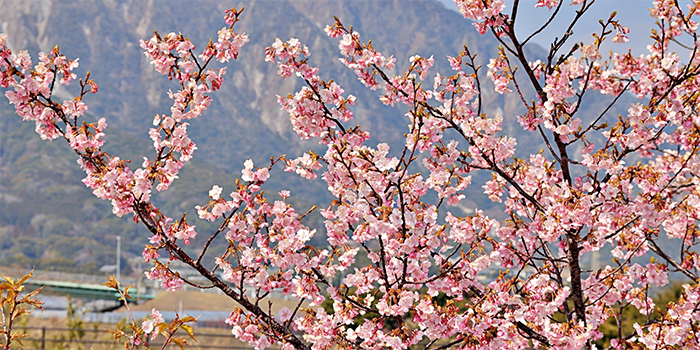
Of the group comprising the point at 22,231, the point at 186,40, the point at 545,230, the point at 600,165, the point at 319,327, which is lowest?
the point at 319,327

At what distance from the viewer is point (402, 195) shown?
115 inches

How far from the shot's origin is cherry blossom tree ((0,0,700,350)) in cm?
288

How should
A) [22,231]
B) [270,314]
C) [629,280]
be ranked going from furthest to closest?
[22,231] < [629,280] < [270,314]

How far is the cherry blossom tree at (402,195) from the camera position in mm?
2879

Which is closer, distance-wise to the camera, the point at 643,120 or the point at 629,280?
the point at 643,120

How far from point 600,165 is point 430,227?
1.20m

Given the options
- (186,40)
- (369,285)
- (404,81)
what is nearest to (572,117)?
(404,81)

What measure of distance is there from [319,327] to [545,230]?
136cm

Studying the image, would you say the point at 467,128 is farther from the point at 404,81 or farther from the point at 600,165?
the point at 600,165

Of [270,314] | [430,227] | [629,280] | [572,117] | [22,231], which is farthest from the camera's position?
[22,231]

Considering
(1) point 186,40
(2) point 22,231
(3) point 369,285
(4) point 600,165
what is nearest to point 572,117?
(4) point 600,165

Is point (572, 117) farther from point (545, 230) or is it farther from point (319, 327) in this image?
point (319, 327)

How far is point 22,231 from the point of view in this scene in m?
188

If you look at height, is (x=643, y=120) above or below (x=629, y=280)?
above
